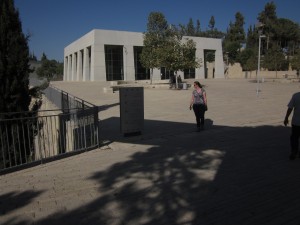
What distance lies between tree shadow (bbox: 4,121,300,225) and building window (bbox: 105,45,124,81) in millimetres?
42045

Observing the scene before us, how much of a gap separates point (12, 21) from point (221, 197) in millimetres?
6227

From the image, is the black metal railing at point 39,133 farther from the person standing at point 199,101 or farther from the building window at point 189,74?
the building window at point 189,74

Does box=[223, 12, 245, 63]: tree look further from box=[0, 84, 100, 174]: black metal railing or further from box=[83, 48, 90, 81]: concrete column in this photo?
box=[0, 84, 100, 174]: black metal railing

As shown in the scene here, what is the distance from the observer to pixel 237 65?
76.7 m

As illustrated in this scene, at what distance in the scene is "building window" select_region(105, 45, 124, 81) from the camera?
4903cm

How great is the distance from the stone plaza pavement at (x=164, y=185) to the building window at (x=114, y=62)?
41175mm

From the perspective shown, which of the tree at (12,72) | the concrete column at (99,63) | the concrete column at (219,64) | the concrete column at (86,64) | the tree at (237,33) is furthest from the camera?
the tree at (237,33)

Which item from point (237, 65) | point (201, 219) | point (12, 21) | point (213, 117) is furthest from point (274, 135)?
point (237, 65)

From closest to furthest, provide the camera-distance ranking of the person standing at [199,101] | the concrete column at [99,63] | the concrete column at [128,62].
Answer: the person standing at [199,101], the concrete column at [99,63], the concrete column at [128,62]

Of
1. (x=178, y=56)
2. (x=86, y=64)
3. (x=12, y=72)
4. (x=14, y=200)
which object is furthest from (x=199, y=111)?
(x=86, y=64)

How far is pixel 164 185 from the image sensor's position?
5070 mm

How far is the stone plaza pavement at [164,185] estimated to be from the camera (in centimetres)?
401

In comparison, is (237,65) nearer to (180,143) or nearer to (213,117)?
(213,117)

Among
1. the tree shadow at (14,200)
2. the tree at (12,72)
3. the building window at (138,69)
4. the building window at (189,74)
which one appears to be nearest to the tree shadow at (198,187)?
the tree shadow at (14,200)
